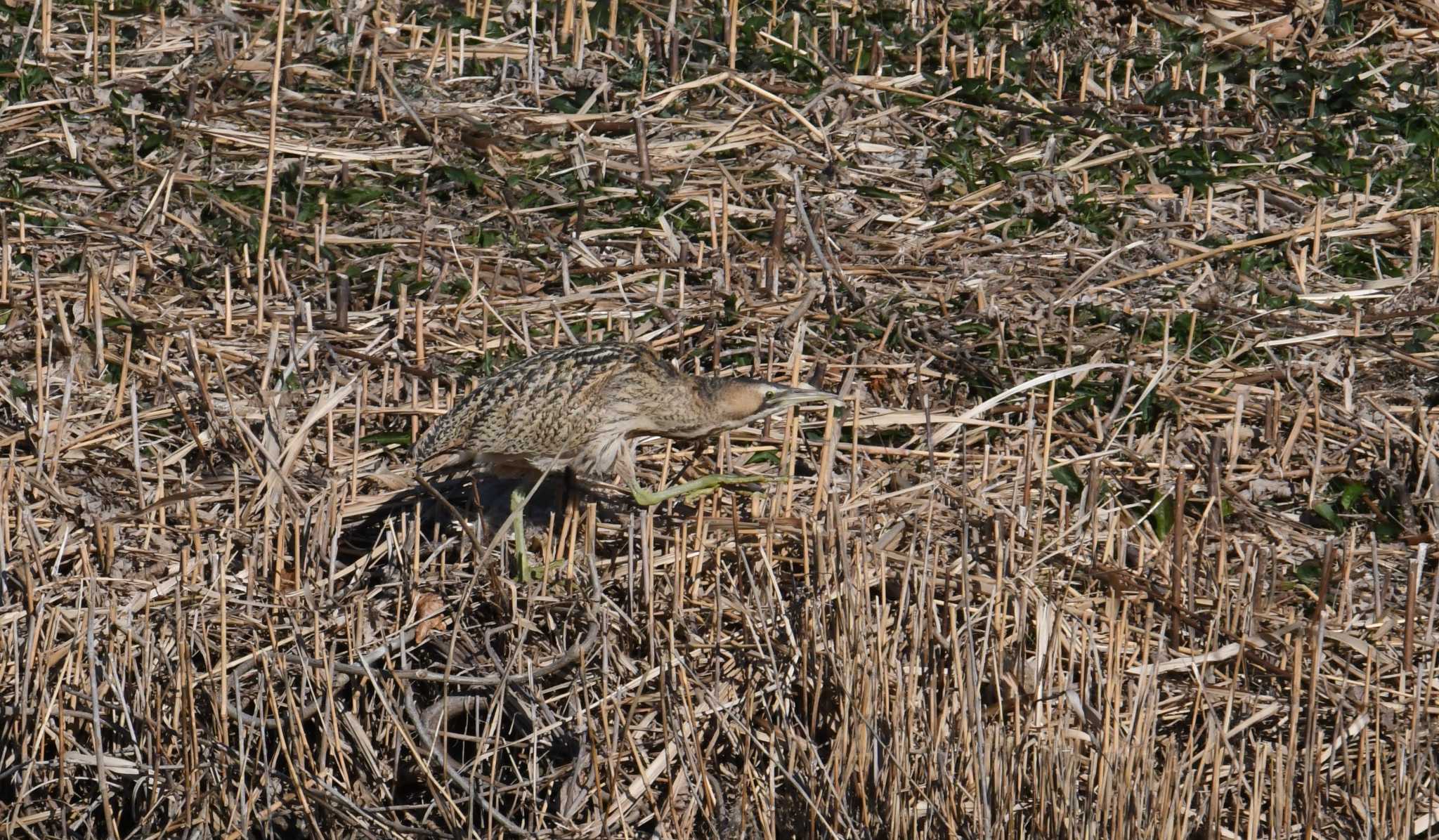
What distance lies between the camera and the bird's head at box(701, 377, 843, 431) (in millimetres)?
4953

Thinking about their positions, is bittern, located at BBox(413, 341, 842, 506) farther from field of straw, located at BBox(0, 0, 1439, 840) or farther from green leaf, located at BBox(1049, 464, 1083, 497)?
green leaf, located at BBox(1049, 464, 1083, 497)

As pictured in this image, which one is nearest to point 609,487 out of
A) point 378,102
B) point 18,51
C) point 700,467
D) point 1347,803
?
point 700,467

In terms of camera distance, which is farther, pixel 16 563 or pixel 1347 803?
pixel 16 563

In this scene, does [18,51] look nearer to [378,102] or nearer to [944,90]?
[378,102]

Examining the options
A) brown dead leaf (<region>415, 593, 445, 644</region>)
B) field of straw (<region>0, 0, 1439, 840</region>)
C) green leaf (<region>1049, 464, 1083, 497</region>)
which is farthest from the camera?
green leaf (<region>1049, 464, 1083, 497</region>)

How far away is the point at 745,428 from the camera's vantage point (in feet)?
17.9

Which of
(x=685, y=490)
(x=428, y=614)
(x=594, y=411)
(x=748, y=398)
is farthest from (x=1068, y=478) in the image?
(x=428, y=614)

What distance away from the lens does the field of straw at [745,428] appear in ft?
13.8

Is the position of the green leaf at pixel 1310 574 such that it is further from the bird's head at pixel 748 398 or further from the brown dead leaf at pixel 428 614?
the brown dead leaf at pixel 428 614

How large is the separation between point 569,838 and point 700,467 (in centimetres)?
135

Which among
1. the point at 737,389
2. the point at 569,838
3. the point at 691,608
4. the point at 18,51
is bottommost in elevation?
the point at 569,838

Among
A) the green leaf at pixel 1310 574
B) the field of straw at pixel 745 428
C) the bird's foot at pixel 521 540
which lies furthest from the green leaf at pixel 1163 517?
the bird's foot at pixel 521 540

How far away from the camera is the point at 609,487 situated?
5.05 meters

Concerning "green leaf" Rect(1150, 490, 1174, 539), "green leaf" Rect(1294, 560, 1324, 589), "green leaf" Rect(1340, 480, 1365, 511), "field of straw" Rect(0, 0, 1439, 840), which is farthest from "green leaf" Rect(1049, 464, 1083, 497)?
"green leaf" Rect(1340, 480, 1365, 511)
